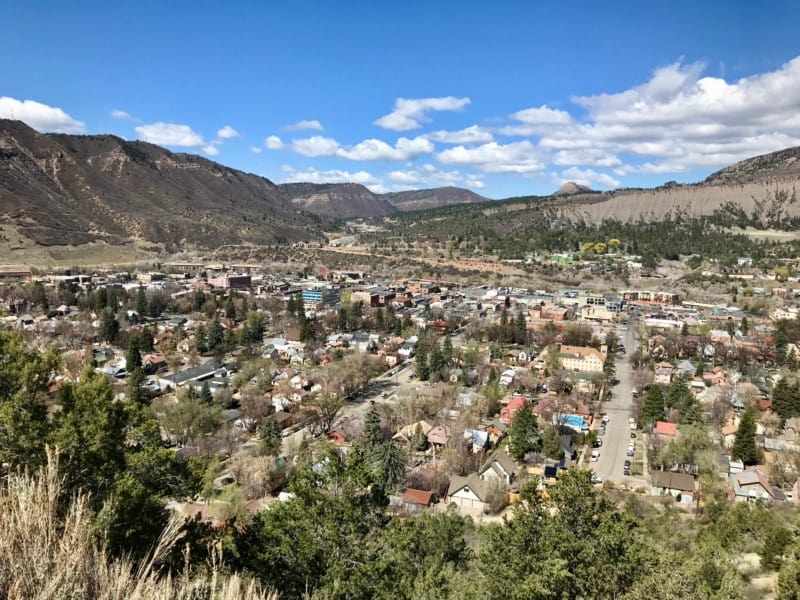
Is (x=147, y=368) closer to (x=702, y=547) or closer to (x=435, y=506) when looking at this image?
(x=435, y=506)

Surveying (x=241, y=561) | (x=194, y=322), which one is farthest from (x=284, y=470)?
(x=194, y=322)

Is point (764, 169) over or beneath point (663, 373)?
over

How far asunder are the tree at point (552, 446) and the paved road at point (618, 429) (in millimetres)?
1142

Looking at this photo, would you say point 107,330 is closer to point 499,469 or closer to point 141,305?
point 141,305

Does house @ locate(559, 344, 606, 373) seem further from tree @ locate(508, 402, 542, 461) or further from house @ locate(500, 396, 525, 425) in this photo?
tree @ locate(508, 402, 542, 461)

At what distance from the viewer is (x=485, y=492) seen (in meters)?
15.6

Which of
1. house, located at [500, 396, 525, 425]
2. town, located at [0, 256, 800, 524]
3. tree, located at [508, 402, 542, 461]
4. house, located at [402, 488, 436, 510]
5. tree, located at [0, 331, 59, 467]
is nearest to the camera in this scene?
tree, located at [0, 331, 59, 467]

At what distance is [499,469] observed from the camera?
17203mm

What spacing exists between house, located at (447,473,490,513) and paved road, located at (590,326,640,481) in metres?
4.46

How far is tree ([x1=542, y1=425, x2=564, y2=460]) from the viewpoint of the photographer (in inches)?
737

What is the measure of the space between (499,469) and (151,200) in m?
101

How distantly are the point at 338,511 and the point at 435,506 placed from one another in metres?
10.8

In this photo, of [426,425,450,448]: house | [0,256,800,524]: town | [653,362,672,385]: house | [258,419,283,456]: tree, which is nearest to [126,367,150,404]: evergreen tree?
[0,256,800,524]: town

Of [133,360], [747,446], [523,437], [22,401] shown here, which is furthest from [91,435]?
[133,360]
